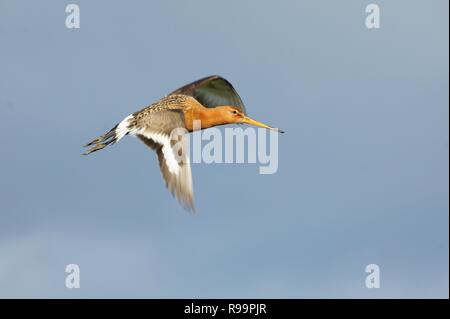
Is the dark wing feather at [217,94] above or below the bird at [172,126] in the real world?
above

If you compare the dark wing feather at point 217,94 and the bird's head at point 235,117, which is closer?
the bird's head at point 235,117

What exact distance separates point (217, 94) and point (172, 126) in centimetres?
514

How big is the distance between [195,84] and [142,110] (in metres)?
3.43

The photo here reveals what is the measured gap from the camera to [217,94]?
24.4 meters

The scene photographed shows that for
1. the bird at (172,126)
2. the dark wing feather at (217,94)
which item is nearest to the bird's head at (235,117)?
the bird at (172,126)

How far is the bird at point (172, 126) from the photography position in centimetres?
1791

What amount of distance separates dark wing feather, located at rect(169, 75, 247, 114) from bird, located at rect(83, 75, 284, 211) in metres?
0.73

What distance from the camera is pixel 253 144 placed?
21.3 m

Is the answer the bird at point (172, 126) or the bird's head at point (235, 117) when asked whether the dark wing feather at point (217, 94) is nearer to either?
the bird at point (172, 126)

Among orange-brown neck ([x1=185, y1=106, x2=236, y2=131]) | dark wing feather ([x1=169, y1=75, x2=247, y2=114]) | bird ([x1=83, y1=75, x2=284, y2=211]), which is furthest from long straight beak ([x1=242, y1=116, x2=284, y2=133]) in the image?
dark wing feather ([x1=169, y1=75, x2=247, y2=114])

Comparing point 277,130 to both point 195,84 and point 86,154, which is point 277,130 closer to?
point 195,84

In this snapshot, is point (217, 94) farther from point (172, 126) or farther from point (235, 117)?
point (172, 126)
